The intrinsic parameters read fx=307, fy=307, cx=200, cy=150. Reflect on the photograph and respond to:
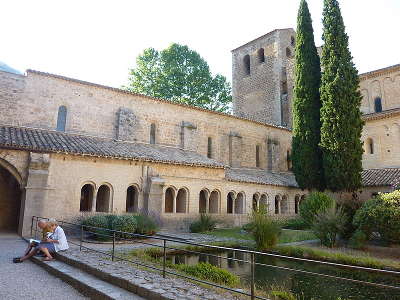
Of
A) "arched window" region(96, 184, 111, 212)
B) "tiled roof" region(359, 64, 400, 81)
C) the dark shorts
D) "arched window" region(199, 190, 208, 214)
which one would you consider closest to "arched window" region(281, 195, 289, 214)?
"arched window" region(199, 190, 208, 214)

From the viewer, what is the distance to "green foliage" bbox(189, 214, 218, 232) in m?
16.2

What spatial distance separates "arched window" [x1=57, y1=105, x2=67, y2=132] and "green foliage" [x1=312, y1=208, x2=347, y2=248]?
45.1 ft

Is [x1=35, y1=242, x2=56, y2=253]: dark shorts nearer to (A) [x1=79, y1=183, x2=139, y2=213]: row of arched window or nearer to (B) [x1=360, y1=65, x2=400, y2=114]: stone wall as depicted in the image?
(A) [x1=79, y1=183, x2=139, y2=213]: row of arched window

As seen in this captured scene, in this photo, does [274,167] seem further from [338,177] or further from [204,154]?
[338,177]

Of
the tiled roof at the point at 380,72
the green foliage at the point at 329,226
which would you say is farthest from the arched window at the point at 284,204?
the tiled roof at the point at 380,72

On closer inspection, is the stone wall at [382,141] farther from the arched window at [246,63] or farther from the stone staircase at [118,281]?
the stone staircase at [118,281]

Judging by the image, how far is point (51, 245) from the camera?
7.97 m

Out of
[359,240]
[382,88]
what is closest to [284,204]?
[359,240]

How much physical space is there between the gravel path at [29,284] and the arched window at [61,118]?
9750 mm

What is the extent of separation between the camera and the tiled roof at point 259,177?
68.4 feet

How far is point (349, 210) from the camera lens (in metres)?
15.0

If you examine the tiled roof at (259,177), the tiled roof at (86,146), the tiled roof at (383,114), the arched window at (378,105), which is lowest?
the tiled roof at (259,177)

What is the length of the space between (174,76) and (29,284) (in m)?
30.0

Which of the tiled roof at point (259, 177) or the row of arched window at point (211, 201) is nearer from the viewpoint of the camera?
the row of arched window at point (211, 201)
